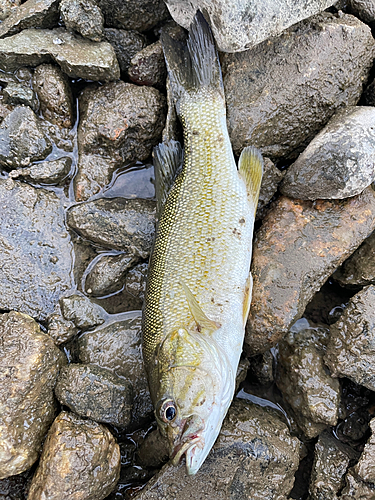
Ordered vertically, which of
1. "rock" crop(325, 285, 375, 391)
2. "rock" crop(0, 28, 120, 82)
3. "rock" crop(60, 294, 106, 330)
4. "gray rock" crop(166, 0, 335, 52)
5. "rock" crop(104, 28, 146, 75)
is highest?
"gray rock" crop(166, 0, 335, 52)

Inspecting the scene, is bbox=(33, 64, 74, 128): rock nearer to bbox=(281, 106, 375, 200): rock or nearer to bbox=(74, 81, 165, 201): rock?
bbox=(74, 81, 165, 201): rock

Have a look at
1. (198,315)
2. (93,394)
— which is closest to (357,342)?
(198,315)

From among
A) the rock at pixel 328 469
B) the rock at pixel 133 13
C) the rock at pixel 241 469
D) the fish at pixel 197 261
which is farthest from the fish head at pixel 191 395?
the rock at pixel 133 13

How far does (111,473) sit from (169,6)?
4.48 m

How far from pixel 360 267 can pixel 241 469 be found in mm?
2285

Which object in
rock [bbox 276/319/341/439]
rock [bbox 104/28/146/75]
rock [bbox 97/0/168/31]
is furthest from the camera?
rock [bbox 104/28/146/75]

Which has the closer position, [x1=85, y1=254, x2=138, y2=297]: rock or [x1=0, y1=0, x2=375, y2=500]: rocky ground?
[x1=0, y1=0, x2=375, y2=500]: rocky ground

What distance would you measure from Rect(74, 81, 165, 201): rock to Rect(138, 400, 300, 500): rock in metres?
2.86

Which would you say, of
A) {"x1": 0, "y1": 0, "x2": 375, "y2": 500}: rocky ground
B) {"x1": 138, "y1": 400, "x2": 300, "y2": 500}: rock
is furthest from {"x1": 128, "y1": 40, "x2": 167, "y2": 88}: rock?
{"x1": 138, "y1": 400, "x2": 300, "y2": 500}: rock

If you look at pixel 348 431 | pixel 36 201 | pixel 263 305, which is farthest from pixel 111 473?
pixel 36 201

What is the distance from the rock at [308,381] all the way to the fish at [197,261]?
0.80m

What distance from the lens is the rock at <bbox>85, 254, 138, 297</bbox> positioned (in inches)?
159

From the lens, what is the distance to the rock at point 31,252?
397 centimetres

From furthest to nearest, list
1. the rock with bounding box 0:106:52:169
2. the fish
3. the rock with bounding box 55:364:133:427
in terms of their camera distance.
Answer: the rock with bounding box 0:106:52:169 → the rock with bounding box 55:364:133:427 → the fish
